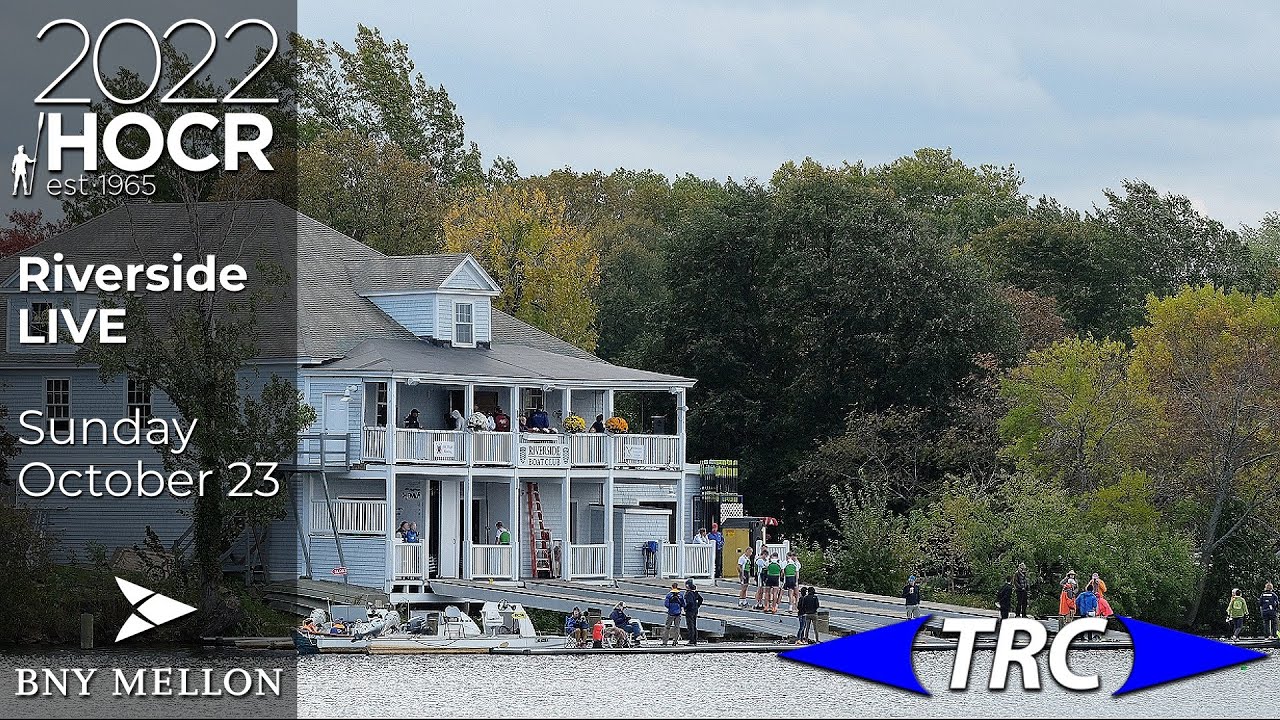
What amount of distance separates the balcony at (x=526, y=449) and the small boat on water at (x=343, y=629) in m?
5.87

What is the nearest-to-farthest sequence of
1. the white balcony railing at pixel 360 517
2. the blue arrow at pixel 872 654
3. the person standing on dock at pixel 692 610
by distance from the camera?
the blue arrow at pixel 872 654, the person standing on dock at pixel 692 610, the white balcony railing at pixel 360 517

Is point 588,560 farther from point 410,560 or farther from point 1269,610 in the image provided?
point 1269,610

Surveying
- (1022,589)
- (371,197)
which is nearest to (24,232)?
(371,197)

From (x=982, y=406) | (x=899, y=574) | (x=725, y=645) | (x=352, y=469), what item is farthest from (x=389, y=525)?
(x=982, y=406)

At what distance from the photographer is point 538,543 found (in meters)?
61.7

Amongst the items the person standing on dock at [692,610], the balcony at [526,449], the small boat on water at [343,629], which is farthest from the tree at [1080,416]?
the small boat on water at [343,629]

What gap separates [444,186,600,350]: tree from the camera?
8262 cm

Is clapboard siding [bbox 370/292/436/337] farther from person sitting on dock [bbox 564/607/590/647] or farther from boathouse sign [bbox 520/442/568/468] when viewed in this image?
person sitting on dock [bbox 564/607/590/647]

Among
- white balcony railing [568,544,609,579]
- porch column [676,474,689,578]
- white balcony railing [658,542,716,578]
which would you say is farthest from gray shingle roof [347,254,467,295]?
white balcony railing [658,542,716,578]

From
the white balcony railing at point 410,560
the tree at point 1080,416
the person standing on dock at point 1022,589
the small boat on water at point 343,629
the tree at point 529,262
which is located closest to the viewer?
the small boat on water at point 343,629

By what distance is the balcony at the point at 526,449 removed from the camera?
5866cm

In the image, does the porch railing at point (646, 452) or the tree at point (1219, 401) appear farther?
the tree at point (1219, 401)

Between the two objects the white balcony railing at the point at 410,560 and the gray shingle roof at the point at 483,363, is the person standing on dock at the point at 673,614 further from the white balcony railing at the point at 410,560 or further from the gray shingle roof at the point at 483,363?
the gray shingle roof at the point at 483,363

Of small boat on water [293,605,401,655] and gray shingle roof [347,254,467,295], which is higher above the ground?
gray shingle roof [347,254,467,295]
